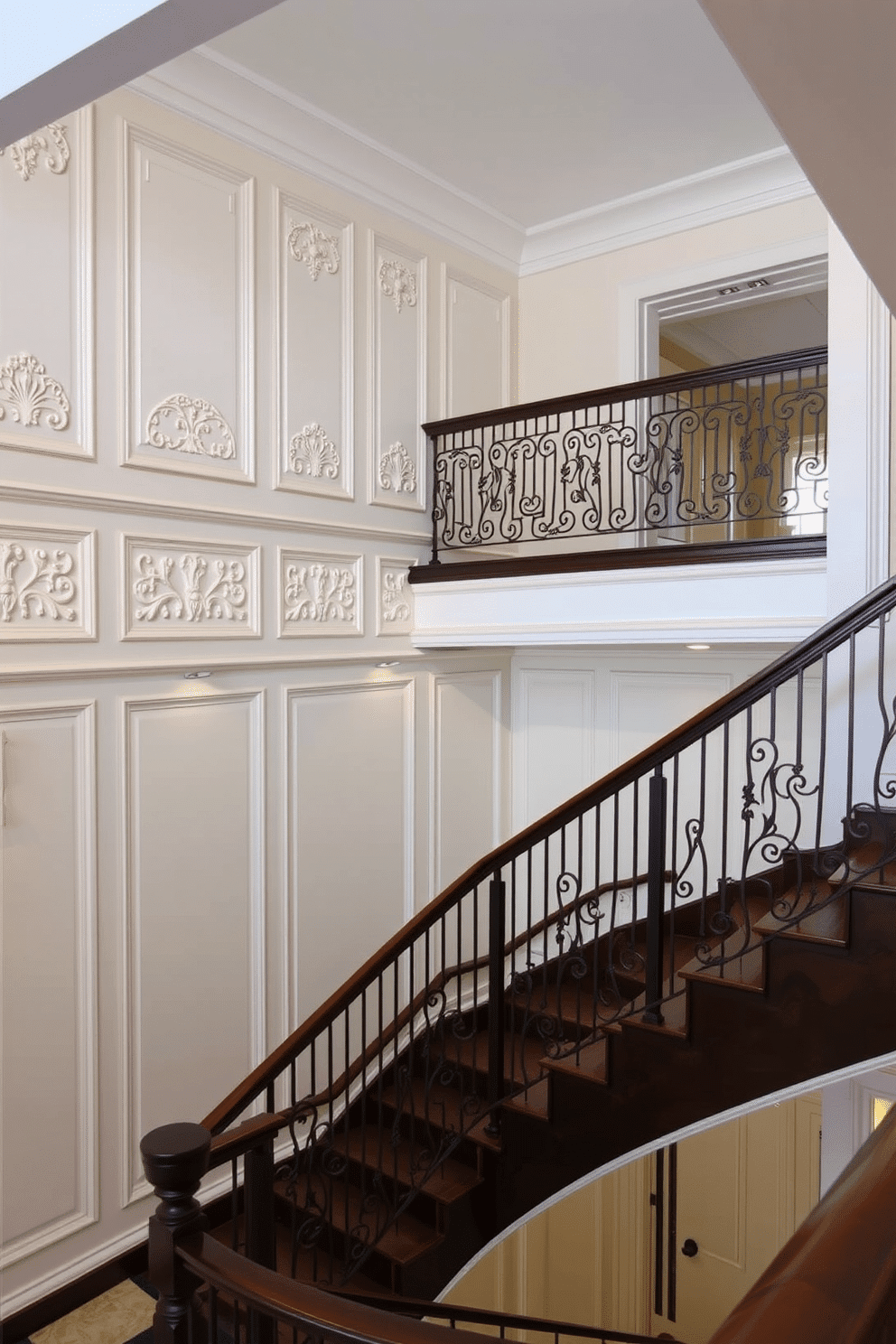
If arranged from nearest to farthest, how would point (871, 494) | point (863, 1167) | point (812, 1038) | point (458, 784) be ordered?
point (863, 1167), point (812, 1038), point (871, 494), point (458, 784)

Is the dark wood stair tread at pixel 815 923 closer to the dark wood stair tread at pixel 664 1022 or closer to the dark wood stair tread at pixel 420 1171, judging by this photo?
the dark wood stair tread at pixel 664 1022

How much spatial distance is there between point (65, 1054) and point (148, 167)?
4.50m

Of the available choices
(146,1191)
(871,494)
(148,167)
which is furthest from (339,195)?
(146,1191)

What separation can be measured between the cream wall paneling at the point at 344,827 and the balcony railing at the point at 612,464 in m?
1.25

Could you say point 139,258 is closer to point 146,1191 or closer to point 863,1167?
point 146,1191

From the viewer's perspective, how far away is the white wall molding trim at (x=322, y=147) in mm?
5047

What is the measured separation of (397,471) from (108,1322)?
5.03m

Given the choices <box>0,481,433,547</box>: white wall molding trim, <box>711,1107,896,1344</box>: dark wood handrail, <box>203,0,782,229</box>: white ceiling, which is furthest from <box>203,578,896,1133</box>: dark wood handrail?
<box>203,0,782,229</box>: white ceiling

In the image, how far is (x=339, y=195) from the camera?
5.99 metres

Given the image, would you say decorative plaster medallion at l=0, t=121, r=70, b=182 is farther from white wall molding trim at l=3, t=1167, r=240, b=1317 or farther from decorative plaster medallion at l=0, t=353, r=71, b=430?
white wall molding trim at l=3, t=1167, r=240, b=1317

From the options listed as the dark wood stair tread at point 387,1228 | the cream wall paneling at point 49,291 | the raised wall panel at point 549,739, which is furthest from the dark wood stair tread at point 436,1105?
the cream wall paneling at point 49,291

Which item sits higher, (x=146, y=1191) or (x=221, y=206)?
(x=221, y=206)

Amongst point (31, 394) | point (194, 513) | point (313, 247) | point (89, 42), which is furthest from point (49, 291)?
point (89, 42)

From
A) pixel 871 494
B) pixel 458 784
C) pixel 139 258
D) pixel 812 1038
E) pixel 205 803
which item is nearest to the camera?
pixel 812 1038
